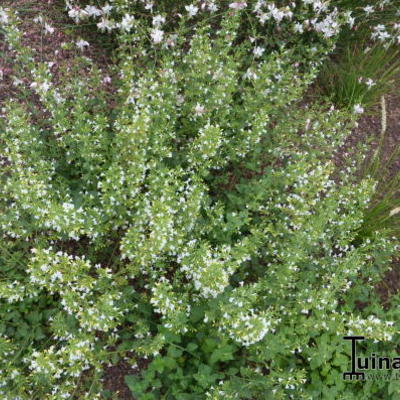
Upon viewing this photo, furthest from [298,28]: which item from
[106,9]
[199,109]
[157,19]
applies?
[106,9]

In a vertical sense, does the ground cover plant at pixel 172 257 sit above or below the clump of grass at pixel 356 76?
below

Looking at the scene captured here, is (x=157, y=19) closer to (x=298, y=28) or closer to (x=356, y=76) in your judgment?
(x=298, y=28)

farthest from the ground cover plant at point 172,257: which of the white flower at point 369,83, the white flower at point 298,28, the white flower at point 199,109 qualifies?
the white flower at point 369,83

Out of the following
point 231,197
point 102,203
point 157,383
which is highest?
point 231,197

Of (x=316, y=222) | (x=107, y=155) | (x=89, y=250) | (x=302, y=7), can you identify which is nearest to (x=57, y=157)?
(x=107, y=155)

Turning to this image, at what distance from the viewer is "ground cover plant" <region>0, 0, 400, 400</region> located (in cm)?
258

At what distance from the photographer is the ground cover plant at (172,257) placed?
2.58m

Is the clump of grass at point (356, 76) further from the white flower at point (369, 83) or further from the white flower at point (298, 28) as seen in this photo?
the white flower at point (298, 28)

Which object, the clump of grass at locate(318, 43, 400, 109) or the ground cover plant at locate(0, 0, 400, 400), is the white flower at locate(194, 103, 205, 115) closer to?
the ground cover plant at locate(0, 0, 400, 400)

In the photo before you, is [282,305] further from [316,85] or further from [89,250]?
[316,85]

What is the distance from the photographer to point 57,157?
11.2ft

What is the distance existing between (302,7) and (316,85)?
85 centimetres

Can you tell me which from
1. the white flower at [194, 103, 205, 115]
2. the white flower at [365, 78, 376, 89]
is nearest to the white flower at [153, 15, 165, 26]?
the white flower at [194, 103, 205, 115]

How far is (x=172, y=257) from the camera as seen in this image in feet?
10.4
